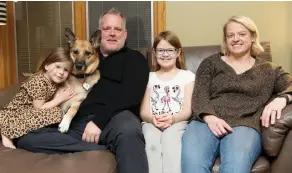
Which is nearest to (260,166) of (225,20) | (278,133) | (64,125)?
(278,133)

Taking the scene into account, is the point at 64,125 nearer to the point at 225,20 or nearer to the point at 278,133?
→ the point at 278,133

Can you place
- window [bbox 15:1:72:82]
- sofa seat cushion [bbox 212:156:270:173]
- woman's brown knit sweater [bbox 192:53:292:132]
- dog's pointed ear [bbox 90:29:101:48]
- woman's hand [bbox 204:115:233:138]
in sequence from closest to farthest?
sofa seat cushion [bbox 212:156:270:173], woman's hand [bbox 204:115:233:138], woman's brown knit sweater [bbox 192:53:292:132], dog's pointed ear [bbox 90:29:101:48], window [bbox 15:1:72:82]

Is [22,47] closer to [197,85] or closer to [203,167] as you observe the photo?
[197,85]

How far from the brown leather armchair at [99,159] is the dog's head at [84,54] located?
65 cm

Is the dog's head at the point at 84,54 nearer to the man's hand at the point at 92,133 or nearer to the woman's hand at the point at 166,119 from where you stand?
the man's hand at the point at 92,133

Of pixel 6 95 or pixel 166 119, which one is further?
pixel 6 95

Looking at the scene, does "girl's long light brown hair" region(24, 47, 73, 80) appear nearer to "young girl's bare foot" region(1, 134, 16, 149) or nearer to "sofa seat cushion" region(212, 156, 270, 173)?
"young girl's bare foot" region(1, 134, 16, 149)

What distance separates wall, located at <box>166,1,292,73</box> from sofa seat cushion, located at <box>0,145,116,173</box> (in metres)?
1.61

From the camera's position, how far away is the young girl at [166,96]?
1969mm

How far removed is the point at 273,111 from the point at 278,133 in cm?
13

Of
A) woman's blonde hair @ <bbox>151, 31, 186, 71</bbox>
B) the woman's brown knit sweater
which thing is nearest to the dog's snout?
woman's blonde hair @ <bbox>151, 31, 186, 71</bbox>

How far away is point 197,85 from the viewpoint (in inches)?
83.0

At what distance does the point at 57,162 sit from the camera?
66.2 inches

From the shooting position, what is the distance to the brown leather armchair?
1599 millimetres
